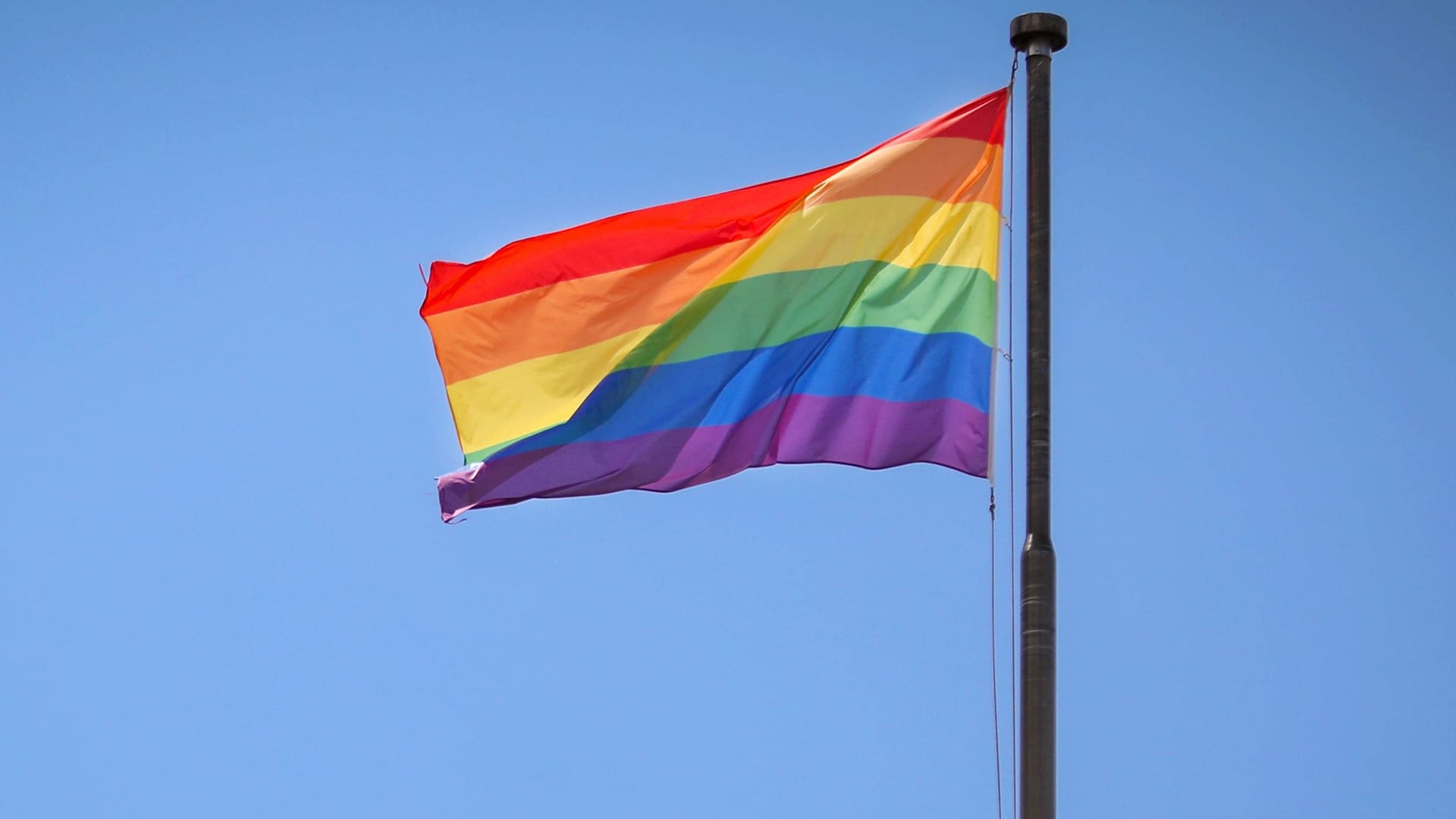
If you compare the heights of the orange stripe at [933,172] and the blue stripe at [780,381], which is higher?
the orange stripe at [933,172]

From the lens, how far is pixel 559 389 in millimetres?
17812

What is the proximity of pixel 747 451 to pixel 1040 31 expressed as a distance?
476cm

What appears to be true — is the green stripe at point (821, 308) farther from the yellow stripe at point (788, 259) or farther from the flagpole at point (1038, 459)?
the flagpole at point (1038, 459)

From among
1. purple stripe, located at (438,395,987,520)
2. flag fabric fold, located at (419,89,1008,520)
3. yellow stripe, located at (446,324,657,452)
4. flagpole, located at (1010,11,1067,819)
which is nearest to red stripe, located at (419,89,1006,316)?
flag fabric fold, located at (419,89,1008,520)

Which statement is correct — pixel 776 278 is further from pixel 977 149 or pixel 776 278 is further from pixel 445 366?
pixel 445 366

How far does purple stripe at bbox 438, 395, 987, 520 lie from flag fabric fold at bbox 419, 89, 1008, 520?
0.02m

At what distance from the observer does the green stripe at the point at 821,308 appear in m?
16.2

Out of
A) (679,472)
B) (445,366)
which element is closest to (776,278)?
(679,472)

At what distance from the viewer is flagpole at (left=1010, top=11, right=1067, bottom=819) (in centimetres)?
1159

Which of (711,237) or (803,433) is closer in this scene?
(803,433)

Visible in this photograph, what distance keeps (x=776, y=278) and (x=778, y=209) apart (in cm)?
65

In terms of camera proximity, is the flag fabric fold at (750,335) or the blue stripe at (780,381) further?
the flag fabric fold at (750,335)

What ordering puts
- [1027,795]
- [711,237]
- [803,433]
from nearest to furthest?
[1027,795] → [803,433] → [711,237]

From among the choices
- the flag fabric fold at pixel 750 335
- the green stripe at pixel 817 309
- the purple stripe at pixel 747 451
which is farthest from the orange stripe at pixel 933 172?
the purple stripe at pixel 747 451
